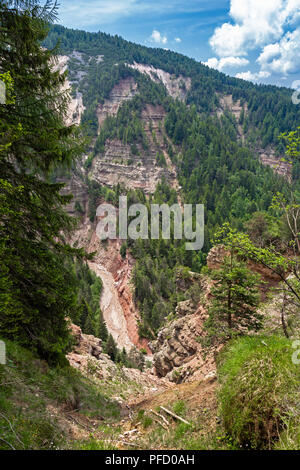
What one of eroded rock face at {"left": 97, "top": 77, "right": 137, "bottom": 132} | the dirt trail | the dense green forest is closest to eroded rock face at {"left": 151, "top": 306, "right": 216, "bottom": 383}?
the dense green forest

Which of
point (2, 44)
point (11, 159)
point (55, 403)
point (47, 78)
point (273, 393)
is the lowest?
point (55, 403)

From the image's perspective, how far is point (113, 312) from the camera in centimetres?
5797

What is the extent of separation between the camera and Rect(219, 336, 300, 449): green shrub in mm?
4586

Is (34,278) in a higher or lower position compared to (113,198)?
lower

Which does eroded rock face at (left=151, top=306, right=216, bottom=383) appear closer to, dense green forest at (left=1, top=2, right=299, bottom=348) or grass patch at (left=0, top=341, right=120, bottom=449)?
dense green forest at (left=1, top=2, right=299, bottom=348)

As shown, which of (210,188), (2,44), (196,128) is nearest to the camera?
(2,44)

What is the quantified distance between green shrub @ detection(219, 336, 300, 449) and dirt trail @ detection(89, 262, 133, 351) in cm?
4433

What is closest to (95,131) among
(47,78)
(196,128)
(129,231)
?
(196,128)

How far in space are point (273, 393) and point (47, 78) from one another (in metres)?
9.67

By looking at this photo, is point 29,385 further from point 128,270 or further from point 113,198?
point 113,198

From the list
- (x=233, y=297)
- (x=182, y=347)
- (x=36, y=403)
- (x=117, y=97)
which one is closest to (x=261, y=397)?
(x=36, y=403)

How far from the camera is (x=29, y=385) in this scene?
7023 mm

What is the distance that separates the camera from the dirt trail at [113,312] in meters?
49.5

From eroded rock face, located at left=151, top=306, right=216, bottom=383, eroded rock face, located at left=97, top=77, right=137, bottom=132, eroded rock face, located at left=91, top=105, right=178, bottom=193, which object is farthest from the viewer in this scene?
eroded rock face, located at left=97, top=77, right=137, bottom=132
